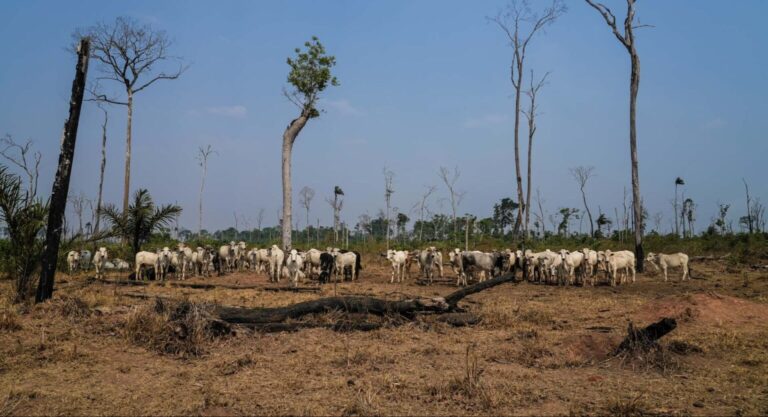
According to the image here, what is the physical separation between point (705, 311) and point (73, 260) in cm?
2438

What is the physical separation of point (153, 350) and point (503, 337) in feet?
20.0

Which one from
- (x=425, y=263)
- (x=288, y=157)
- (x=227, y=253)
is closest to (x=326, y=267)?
(x=425, y=263)

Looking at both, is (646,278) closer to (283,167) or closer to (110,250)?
(283,167)

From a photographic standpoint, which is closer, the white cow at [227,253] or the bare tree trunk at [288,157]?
the white cow at [227,253]

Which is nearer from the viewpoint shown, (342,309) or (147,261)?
(342,309)

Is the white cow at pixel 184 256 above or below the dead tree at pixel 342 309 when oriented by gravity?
above

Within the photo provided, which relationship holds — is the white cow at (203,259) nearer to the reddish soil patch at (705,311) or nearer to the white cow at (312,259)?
the white cow at (312,259)

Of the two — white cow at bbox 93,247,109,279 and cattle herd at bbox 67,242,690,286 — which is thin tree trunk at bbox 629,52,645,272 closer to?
cattle herd at bbox 67,242,690,286

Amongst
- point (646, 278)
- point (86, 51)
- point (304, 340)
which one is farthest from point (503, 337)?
point (646, 278)

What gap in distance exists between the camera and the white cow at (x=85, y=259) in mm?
25027

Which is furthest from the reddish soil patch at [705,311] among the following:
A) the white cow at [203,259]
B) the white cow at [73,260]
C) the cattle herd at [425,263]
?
the white cow at [73,260]

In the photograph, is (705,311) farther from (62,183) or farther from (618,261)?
(62,183)

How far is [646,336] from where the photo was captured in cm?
797

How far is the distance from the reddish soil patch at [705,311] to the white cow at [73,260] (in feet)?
72.9
